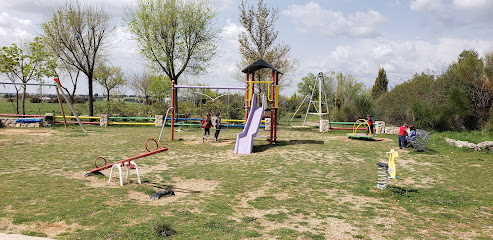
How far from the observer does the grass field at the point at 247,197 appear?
5414mm

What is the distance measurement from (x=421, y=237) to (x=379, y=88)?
36722mm

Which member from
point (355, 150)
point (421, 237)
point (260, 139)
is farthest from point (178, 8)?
→ point (421, 237)

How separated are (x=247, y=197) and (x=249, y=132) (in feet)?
24.6

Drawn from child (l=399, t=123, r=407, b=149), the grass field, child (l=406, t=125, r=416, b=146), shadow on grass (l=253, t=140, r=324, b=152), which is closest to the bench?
child (l=406, t=125, r=416, b=146)

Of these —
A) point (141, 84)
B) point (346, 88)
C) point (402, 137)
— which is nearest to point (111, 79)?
point (141, 84)

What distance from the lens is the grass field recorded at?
5.41 m

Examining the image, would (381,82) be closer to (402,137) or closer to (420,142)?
(402,137)

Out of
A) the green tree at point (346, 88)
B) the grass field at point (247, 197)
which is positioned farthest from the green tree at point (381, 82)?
the grass field at point (247, 197)

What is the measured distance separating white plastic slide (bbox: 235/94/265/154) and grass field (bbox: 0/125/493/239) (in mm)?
645

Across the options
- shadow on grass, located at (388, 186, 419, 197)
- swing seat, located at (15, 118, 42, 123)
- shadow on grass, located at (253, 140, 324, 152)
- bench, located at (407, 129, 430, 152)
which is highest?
swing seat, located at (15, 118, 42, 123)

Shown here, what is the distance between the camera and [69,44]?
83.8ft

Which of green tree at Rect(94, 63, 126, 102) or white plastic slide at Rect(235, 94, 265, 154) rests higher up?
green tree at Rect(94, 63, 126, 102)

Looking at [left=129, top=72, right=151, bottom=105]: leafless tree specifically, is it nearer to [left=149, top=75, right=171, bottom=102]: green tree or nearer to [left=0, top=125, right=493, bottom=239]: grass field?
[left=149, top=75, right=171, bottom=102]: green tree

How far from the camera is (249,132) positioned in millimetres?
14742
